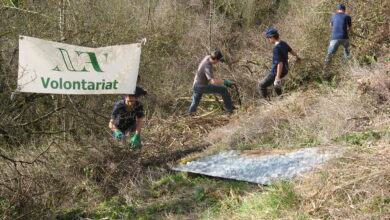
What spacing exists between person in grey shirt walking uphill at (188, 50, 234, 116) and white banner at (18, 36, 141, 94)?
2.69 meters

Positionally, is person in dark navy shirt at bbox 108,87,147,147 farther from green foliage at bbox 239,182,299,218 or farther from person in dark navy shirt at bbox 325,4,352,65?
person in dark navy shirt at bbox 325,4,352,65

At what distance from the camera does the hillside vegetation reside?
12.4 ft

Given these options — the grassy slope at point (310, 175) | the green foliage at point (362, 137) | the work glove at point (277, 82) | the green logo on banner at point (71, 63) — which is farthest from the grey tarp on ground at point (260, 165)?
the work glove at point (277, 82)

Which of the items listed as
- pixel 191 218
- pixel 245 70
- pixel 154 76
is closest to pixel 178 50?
pixel 154 76

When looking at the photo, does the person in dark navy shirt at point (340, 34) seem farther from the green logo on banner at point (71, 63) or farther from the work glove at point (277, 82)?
the green logo on banner at point (71, 63)

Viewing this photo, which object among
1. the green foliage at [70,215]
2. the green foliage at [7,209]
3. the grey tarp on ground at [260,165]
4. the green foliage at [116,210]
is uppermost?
the grey tarp on ground at [260,165]

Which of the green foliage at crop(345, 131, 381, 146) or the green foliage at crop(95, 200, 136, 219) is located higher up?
the green foliage at crop(345, 131, 381, 146)

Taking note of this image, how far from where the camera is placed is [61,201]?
17.1 ft

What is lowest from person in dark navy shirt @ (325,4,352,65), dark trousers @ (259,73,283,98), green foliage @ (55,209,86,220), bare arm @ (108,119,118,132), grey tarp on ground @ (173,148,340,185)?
green foliage @ (55,209,86,220)

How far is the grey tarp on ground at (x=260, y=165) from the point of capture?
14.6 ft

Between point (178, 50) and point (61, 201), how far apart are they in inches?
305

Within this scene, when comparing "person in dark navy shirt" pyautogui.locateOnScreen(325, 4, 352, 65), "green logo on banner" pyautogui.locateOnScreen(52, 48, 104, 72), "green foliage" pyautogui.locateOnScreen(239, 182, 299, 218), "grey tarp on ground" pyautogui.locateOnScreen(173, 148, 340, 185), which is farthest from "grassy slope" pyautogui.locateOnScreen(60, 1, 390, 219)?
"green logo on banner" pyautogui.locateOnScreen(52, 48, 104, 72)

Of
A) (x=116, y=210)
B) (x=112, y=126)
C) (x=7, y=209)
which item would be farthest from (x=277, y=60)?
(x=7, y=209)

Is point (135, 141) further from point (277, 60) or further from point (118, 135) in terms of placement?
point (277, 60)
